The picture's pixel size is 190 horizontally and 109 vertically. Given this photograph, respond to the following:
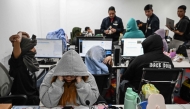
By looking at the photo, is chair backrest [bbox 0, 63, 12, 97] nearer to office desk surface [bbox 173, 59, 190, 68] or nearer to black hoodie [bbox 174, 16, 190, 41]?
office desk surface [bbox 173, 59, 190, 68]

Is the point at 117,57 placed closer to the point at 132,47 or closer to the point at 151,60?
the point at 132,47

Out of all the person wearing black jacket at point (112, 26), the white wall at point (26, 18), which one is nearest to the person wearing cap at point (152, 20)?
the person wearing black jacket at point (112, 26)

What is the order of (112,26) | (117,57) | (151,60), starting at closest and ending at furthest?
(151,60)
(117,57)
(112,26)

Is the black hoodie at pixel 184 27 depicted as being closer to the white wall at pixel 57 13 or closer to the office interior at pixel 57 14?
the office interior at pixel 57 14

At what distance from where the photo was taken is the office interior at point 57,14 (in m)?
2.84

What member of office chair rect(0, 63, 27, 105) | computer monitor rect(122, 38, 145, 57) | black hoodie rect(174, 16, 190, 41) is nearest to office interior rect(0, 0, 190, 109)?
computer monitor rect(122, 38, 145, 57)

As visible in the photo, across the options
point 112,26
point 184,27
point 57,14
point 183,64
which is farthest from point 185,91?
point 57,14

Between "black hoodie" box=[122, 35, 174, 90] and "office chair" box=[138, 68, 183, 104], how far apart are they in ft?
0.78

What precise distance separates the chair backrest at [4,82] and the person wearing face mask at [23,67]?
13 cm

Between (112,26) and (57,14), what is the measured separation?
1.64 meters

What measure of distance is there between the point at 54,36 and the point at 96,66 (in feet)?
5.27

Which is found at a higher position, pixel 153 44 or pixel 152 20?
pixel 152 20

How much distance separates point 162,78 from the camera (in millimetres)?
1992

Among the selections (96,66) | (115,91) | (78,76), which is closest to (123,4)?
(115,91)
